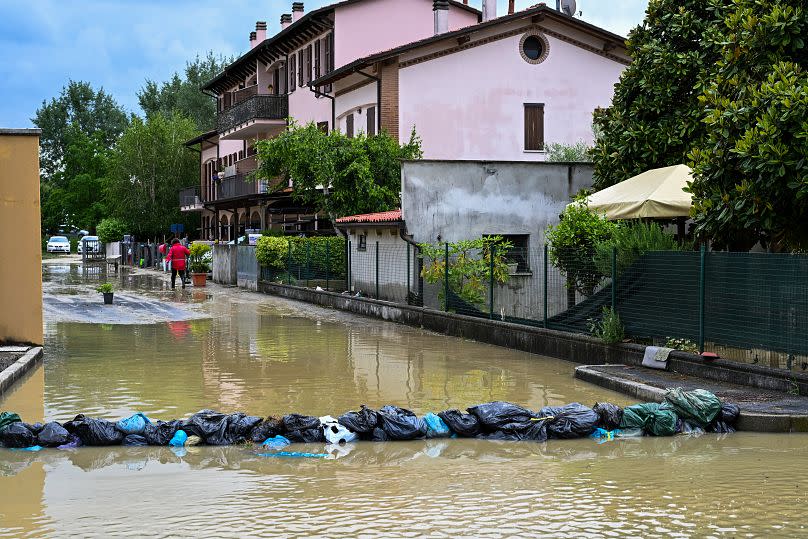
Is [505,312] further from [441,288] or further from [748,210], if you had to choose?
[748,210]

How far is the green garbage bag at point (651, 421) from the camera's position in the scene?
11195mm

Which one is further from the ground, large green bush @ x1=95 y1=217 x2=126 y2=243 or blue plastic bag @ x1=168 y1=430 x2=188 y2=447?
large green bush @ x1=95 y1=217 x2=126 y2=243

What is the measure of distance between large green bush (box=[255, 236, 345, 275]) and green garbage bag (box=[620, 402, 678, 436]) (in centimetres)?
2292

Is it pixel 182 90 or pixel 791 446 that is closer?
pixel 791 446

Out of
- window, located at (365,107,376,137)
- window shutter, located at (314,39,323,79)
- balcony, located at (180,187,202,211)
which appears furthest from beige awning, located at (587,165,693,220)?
balcony, located at (180,187,202,211)

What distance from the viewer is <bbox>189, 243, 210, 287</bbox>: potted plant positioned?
143 ft

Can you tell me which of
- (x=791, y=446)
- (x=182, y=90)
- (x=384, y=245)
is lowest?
(x=791, y=446)

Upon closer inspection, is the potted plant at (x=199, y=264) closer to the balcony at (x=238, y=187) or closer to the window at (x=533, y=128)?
the balcony at (x=238, y=187)

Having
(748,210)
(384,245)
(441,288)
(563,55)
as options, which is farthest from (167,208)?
(748,210)

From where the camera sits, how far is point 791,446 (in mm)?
10555

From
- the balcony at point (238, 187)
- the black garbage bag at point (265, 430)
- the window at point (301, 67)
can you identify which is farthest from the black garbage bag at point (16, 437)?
the balcony at point (238, 187)

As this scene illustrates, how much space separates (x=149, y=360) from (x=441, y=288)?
820cm

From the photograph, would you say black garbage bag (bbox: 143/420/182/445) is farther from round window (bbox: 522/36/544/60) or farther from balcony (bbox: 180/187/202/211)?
balcony (bbox: 180/187/202/211)

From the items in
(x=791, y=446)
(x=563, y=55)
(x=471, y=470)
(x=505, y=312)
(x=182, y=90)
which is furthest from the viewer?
(x=182, y=90)
